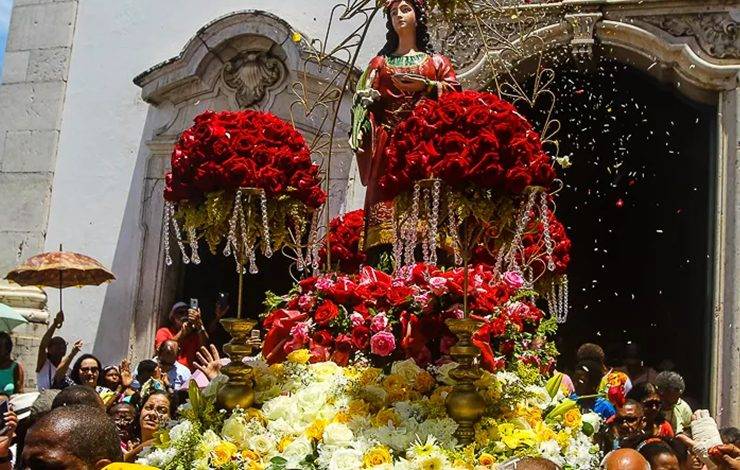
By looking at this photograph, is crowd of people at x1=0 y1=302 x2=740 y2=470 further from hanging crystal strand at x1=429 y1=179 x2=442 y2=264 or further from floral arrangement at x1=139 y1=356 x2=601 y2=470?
hanging crystal strand at x1=429 y1=179 x2=442 y2=264

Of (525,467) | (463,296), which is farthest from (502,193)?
(525,467)

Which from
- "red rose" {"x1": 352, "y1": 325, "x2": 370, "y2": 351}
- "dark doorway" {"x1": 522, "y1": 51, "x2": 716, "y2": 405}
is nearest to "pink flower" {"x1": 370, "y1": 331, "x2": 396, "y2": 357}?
"red rose" {"x1": 352, "y1": 325, "x2": 370, "y2": 351}

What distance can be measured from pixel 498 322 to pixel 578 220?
8046mm

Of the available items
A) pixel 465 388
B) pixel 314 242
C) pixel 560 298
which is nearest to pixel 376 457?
pixel 465 388

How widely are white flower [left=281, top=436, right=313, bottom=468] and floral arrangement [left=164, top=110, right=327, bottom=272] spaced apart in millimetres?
1005

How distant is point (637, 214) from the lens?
1216cm

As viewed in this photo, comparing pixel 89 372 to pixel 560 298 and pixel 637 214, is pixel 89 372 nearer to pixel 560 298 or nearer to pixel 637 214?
pixel 560 298

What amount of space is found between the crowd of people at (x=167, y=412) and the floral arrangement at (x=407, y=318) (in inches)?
15.4

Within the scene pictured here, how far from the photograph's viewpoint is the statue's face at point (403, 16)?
5.57 metres

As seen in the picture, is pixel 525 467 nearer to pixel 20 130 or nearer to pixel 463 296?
pixel 463 296

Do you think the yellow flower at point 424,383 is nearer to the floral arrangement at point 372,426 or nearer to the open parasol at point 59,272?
the floral arrangement at point 372,426

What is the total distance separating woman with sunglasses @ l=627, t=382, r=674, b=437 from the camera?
6184 mm

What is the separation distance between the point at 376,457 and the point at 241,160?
1.52m

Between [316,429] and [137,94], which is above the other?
[137,94]
